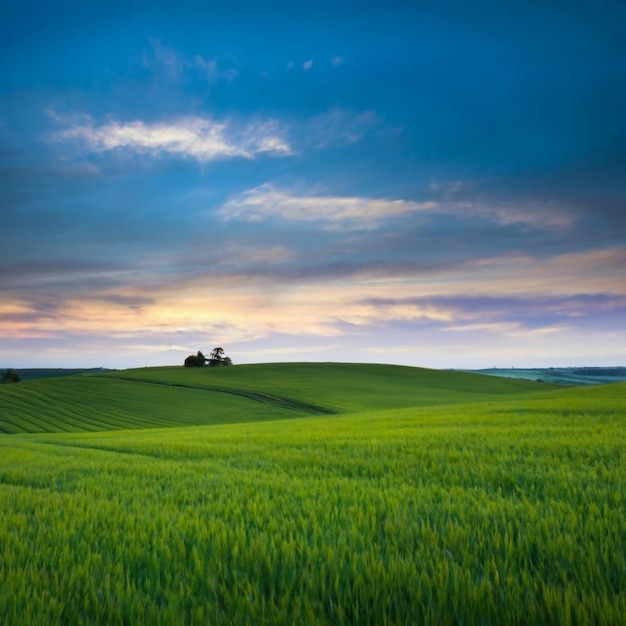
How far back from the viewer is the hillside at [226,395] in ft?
158

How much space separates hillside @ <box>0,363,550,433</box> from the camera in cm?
4809

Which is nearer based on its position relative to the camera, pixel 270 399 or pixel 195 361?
pixel 270 399

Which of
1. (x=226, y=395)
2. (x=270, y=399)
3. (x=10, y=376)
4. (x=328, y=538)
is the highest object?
(x=328, y=538)

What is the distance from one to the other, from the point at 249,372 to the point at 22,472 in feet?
304

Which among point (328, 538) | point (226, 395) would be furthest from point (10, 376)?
point (328, 538)

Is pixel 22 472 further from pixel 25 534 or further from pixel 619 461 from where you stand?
pixel 619 461

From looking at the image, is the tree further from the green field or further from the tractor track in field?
the green field

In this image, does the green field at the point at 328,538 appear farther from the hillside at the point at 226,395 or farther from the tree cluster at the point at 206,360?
the tree cluster at the point at 206,360

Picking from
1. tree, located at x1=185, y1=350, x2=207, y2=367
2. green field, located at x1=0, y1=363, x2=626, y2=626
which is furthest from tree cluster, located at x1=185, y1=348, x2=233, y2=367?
green field, located at x1=0, y1=363, x2=626, y2=626

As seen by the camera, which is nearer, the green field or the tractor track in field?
the green field

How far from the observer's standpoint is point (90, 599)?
2.78 m

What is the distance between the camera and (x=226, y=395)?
223 ft

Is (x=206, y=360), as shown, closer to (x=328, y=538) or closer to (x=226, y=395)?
(x=226, y=395)

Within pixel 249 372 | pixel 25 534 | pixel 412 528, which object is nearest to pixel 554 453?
pixel 412 528
